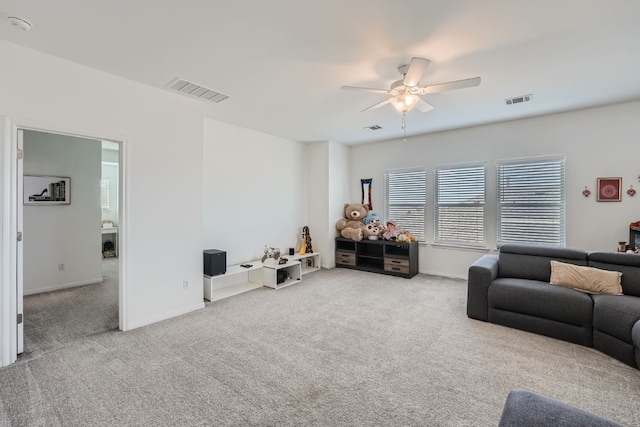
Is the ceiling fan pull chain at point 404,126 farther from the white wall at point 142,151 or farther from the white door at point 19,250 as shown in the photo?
the white door at point 19,250

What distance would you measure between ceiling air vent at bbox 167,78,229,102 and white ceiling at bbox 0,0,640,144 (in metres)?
0.09

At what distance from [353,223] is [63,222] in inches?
203

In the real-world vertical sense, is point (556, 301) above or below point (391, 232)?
below

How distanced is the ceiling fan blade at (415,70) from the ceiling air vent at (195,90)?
88.0 inches

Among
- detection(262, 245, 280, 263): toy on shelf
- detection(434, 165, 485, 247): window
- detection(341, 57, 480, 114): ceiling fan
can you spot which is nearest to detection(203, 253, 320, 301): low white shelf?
detection(262, 245, 280, 263): toy on shelf

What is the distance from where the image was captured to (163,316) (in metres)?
3.47

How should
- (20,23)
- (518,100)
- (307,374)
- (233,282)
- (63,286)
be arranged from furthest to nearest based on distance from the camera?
(233,282) → (63,286) → (518,100) → (307,374) → (20,23)

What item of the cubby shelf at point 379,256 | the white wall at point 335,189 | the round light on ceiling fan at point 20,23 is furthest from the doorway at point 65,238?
the cubby shelf at point 379,256

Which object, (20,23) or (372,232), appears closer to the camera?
(20,23)

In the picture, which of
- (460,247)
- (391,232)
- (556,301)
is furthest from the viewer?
(391,232)

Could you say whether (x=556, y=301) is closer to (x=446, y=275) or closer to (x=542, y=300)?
(x=542, y=300)

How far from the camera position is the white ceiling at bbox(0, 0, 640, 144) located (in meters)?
2.04

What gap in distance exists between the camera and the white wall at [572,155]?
397 cm

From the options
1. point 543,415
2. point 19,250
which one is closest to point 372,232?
point 543,415
